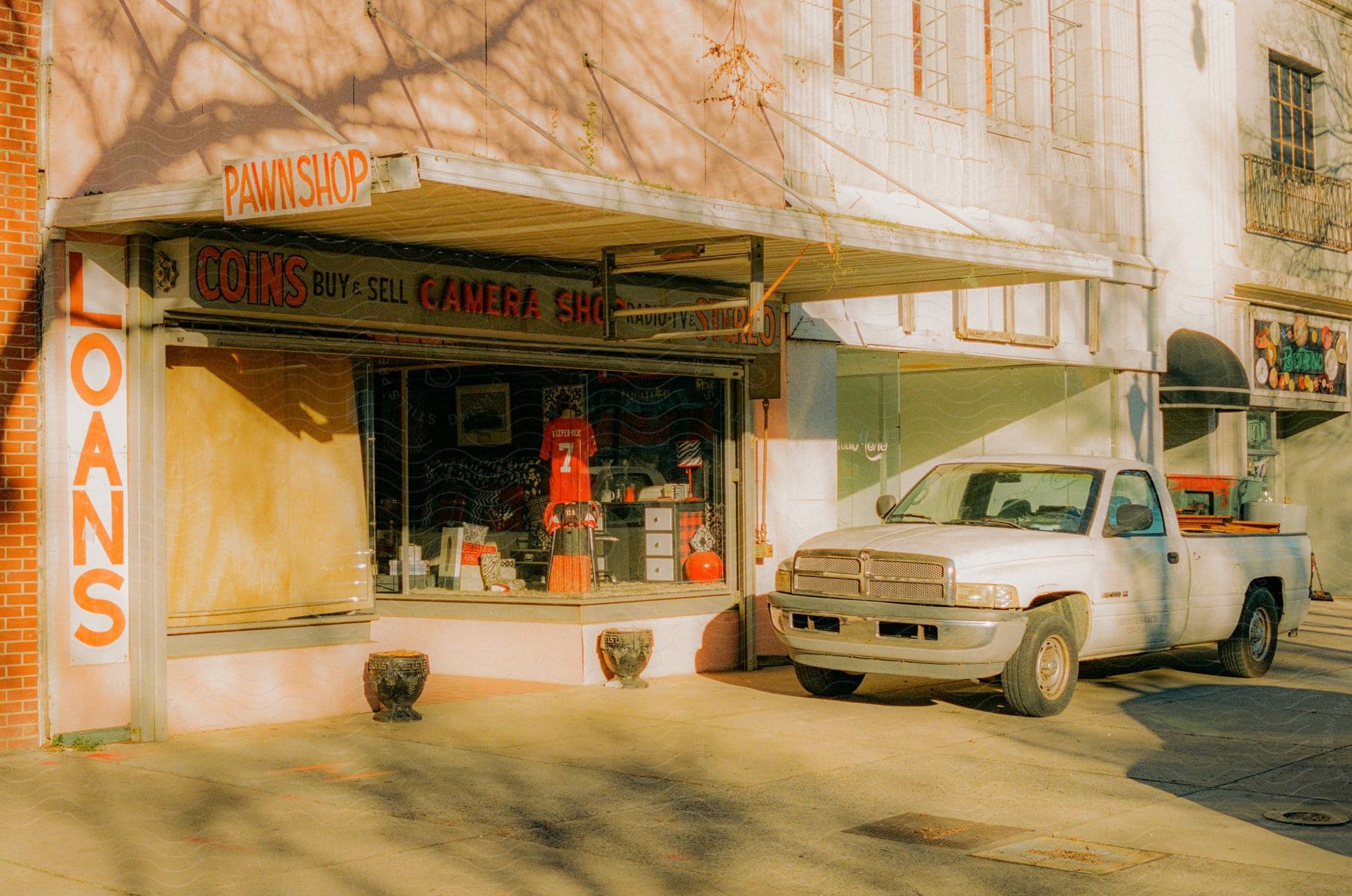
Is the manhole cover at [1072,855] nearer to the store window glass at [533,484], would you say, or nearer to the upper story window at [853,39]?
the store window glass at [533,484]

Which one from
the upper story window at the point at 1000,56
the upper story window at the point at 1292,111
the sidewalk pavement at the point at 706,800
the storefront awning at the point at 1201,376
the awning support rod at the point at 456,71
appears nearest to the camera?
the sidewalk pavement at the point at 706,800

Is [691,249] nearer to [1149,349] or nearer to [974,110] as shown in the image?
[974,110]

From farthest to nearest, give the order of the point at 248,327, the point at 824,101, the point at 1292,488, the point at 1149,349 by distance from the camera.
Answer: the point at 1292,488 → the point at 1149,349 → the point at 824,101 → the point at 248,327

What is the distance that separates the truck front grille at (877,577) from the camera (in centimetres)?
1046

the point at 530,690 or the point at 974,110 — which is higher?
the point at 974,110

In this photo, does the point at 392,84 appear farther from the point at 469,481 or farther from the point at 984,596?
the point at 984,596

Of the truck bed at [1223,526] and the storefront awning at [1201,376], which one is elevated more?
the storefront awning at [1201,376]

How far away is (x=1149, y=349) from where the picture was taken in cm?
1952

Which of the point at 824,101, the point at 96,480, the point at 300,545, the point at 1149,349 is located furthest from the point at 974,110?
the point at 96,480

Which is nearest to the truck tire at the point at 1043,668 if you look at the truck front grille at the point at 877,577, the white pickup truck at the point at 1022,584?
the white pickup truck at the point at 1022,584

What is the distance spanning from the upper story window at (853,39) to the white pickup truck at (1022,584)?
16.8ft

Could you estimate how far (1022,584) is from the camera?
34.7 ft

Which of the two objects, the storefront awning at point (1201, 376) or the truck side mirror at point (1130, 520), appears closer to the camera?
the truck side mirror at point (1130, 520)

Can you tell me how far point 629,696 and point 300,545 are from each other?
9.10 ft
